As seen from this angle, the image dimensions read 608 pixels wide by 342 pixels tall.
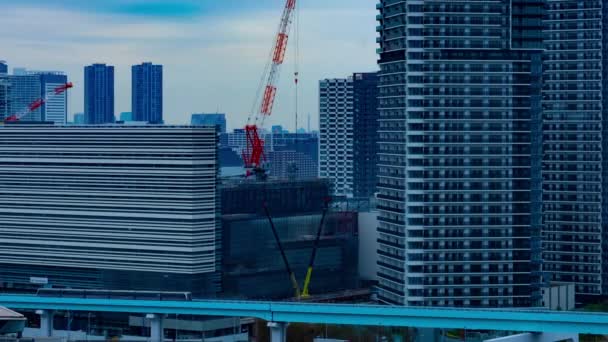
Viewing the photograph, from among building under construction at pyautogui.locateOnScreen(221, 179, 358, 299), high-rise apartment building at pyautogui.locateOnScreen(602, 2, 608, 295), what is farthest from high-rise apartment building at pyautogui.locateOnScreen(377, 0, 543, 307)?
high-rise apartment building at pyautogui.locateOnScreen(602, 2, 608, 295)

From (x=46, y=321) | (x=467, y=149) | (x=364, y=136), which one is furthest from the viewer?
(x=364, y=136)

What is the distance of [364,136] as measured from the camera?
16688 cm

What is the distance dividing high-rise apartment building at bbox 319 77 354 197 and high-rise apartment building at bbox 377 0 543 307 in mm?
92343

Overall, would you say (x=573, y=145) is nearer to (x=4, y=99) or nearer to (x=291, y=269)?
(x=291, y=269)

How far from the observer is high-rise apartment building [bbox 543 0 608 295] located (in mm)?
92562

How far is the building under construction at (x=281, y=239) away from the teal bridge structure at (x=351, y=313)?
58.7ft

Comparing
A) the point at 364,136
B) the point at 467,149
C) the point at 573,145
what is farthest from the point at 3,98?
the point at 467,149

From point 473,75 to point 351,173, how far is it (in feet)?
317

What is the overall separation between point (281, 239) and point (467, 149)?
2143cm

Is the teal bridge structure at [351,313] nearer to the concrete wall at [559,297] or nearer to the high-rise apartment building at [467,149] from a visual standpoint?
the high-rise apartment building at [467,149]

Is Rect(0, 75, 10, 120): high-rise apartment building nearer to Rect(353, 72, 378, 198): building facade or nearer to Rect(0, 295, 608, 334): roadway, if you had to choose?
Rect(353, 72, 378, 198): building facade

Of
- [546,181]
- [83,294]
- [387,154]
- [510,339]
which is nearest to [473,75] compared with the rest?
[387,154]

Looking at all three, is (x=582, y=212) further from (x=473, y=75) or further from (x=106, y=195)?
(x=106, y=195)

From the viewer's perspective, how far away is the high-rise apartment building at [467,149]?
76.4 meters
